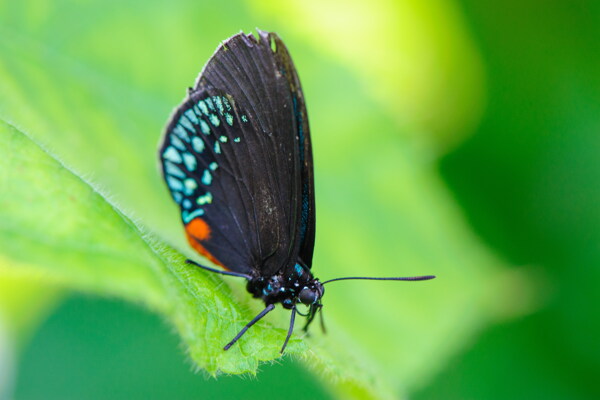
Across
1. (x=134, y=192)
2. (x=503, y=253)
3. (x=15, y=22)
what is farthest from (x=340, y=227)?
(x=15, y=22)

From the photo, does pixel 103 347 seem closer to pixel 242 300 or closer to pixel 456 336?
pixel 242 300

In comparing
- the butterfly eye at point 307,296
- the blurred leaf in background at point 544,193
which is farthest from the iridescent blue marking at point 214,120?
the blurred leaf in background at point 544,193

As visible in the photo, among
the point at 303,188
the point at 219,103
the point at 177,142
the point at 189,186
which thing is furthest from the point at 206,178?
the point at 303,188

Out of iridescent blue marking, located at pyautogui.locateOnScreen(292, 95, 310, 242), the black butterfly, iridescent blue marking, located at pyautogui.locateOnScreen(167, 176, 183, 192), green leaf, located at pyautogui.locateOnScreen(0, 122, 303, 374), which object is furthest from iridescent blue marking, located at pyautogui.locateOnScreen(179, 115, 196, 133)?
green leaf, located at pyautogui.locateOnScreen(0, 122, 303, 374)

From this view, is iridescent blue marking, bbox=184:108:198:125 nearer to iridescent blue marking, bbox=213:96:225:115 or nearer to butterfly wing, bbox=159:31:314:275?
butterfly wing, bbox=159:31:314:275

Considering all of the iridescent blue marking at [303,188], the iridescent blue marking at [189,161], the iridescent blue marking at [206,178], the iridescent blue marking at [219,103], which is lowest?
the iridescent blue marking at [303,188]

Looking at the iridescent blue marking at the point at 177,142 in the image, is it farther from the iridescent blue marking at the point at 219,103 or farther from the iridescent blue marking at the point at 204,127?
the iridescent blue marking at the point at 219,103
